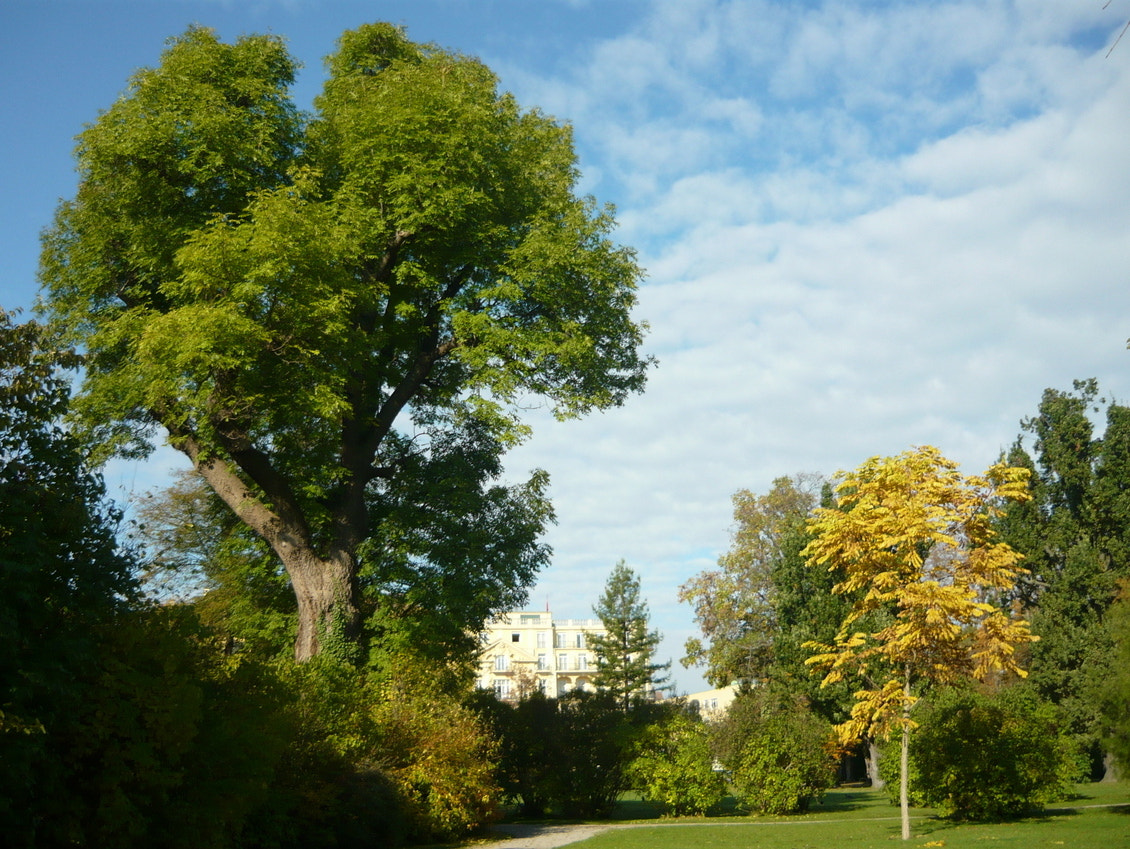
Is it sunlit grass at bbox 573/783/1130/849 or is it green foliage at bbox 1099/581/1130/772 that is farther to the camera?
green foliage at bbox 1099/581/1130/772

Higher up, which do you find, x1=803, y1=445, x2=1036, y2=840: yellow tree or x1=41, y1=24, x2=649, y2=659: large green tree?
x1=41, y1=24, x2=649, y2=659: large green tree

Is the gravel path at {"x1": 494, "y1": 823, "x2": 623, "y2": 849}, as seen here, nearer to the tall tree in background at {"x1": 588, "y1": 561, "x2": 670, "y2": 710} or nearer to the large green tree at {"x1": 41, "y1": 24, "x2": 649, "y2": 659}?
the large green tree at {"x1": 41, "y1": 24, "x2": 649, "y2": 659}

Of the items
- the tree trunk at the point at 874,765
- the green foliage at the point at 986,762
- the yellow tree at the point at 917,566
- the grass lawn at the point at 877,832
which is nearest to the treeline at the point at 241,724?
the grass lawn at the point at 877,832

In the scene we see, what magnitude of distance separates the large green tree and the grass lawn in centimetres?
717

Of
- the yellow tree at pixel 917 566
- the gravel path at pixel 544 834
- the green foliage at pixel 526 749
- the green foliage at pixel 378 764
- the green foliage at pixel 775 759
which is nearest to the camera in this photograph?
the green foliage at pixel 378 764

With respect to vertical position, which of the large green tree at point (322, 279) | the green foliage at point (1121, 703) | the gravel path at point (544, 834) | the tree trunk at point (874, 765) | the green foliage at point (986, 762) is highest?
the large green tree at point (322, 279)

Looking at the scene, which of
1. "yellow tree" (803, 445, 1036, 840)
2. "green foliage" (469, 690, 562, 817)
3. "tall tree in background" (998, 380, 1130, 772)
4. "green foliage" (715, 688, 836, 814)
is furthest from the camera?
"tall tree in background" (998, 380, 1130, 772)

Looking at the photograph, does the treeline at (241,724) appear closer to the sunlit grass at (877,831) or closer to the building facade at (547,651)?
the sunlit grass at (877,831)

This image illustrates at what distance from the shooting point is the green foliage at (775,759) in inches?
999

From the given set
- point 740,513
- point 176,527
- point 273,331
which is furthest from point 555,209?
point 740,513

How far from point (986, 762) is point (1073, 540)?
22951 millimetres

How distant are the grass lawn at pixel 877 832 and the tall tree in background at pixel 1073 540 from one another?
12.0 meters

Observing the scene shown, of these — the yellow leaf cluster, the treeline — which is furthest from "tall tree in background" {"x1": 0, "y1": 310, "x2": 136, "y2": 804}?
the yellow leaf cluster

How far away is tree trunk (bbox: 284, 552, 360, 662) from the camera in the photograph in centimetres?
2009
